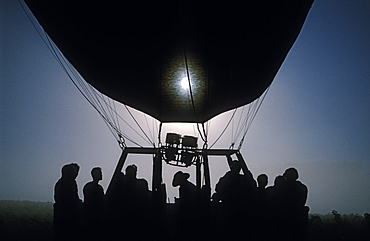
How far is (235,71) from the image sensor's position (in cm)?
1015

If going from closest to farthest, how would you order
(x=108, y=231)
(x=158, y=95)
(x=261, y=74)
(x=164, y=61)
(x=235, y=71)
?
(x=108, y=231), (x=164, y=61), (x=235, y=71), (x=261, y=74), (x=158, y=95)

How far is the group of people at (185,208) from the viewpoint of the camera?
5.76 metres

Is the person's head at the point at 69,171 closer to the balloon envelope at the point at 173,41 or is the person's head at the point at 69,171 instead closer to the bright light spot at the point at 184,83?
the balloon envelope at the point at 173,41

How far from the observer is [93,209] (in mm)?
5773

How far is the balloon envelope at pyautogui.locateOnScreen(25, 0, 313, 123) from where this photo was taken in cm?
641

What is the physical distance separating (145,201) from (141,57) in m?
3.95

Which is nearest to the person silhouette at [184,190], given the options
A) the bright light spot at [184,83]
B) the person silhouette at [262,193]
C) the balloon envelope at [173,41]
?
the person silhouette at [262,193]

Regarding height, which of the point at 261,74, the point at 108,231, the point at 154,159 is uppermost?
the point at 261,74

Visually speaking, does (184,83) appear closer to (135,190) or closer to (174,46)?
(174,46)

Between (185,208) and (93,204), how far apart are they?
4.99 feet

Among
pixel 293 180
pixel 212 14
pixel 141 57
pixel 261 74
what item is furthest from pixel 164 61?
pixel 293 180

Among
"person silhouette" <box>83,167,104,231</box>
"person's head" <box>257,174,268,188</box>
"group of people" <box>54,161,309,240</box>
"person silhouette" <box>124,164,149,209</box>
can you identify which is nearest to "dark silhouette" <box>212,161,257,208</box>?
"group of people" <box>54,161,309,240</box>

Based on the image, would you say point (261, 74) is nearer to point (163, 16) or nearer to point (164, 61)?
point (164, 61)

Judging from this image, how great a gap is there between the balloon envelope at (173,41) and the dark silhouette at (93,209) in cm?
326
